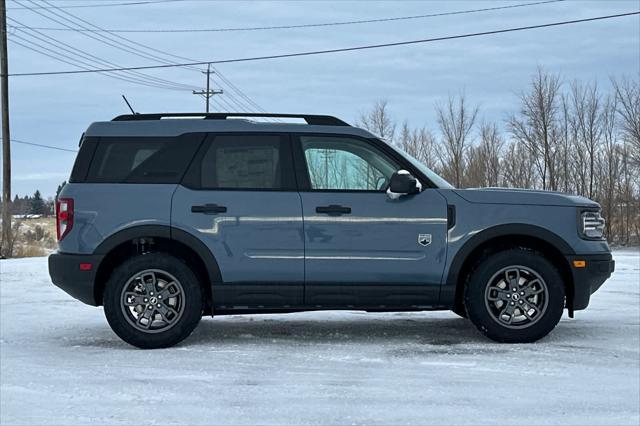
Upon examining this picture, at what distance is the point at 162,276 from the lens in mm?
5848

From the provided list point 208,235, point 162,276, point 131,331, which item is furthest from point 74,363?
point 208,235

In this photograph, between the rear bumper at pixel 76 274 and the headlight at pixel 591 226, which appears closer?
the rear bumper at pixel 76 274

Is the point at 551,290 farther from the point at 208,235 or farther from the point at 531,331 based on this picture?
the point at 208,235

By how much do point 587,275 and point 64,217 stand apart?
15.0 ft

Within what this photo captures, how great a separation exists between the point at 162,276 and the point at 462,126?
34.7m

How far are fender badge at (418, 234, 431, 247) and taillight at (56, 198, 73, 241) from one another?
2992 mm

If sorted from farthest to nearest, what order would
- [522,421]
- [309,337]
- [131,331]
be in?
[309,337] → [131,331] → [522,421]

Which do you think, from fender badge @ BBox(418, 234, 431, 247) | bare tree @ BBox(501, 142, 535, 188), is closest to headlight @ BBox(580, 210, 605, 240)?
fender badge @ BBox(418, 234, 431, 247)

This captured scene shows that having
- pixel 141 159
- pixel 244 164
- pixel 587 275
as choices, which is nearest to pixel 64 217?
pixel 141 159

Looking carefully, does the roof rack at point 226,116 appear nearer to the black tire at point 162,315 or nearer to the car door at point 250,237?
the car door at point 250,237

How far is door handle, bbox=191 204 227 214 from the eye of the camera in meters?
5.82

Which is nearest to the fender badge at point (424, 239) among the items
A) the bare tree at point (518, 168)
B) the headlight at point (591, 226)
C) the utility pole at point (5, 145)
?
the headlight at point (591, 226)

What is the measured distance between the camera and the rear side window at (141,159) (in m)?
5.92

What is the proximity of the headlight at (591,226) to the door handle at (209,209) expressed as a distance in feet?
10.3
